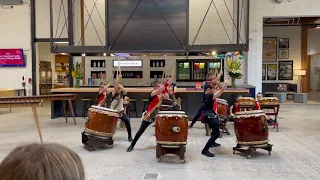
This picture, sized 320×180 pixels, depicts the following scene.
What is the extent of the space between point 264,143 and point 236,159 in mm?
610

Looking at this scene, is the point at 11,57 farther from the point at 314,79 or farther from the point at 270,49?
the point at 314,79

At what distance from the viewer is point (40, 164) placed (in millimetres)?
674

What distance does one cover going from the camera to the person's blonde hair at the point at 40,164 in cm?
66

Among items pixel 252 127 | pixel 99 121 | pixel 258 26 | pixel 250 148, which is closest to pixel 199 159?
pixel 250 148

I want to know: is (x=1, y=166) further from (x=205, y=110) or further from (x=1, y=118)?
(x=1, y=118)

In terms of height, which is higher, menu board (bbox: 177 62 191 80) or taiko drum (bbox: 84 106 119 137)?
menu board (bbox: 177 62 191 80)

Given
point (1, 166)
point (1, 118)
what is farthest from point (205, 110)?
point (1, 118)

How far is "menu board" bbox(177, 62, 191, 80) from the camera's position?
1385 centimetres

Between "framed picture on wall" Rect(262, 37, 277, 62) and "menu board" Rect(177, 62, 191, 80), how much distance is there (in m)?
→ 7.87

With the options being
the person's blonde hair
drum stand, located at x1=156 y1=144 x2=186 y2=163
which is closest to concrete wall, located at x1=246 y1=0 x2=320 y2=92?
drum stand, located at x1=156 y1=144 x2=186 y2=163

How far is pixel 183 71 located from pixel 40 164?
13342 millimetres

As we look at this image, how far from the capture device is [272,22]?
18.7m

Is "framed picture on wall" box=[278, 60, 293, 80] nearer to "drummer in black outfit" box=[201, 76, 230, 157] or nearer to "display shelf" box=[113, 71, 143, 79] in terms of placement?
"display shelf" box=[113, 71, 143, 79]

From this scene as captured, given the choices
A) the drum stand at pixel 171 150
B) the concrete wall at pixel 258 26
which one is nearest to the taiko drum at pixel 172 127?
the drum stand at pixel 171 150
